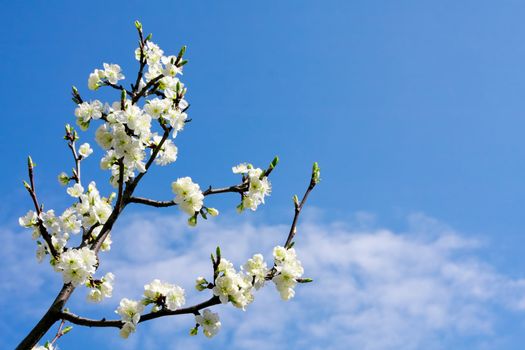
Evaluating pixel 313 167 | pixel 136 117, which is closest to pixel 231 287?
pixel 313 167

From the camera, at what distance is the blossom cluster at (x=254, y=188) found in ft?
17.8

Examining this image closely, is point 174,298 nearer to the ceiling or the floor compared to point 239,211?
nearer to the floor

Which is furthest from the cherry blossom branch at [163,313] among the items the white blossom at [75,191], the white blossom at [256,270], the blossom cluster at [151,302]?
the white blossom at [75,191]

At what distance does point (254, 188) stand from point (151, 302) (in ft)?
4.90

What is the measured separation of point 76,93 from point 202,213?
6.28 ft

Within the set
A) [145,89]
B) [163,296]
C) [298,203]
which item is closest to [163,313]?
[163,296]

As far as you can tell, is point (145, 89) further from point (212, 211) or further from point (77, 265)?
point (77, 265)

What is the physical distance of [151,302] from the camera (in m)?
4.75

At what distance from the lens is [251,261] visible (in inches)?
188

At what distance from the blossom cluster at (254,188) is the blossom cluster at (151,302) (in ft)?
3.90

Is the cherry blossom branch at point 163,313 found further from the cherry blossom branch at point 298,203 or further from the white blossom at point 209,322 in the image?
the cherry blossom branch at point 298,203

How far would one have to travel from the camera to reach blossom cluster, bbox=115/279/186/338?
4.65 m

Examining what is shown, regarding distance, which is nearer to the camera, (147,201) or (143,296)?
(143,296)

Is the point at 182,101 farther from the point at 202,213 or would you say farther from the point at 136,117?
the point at 202,213
